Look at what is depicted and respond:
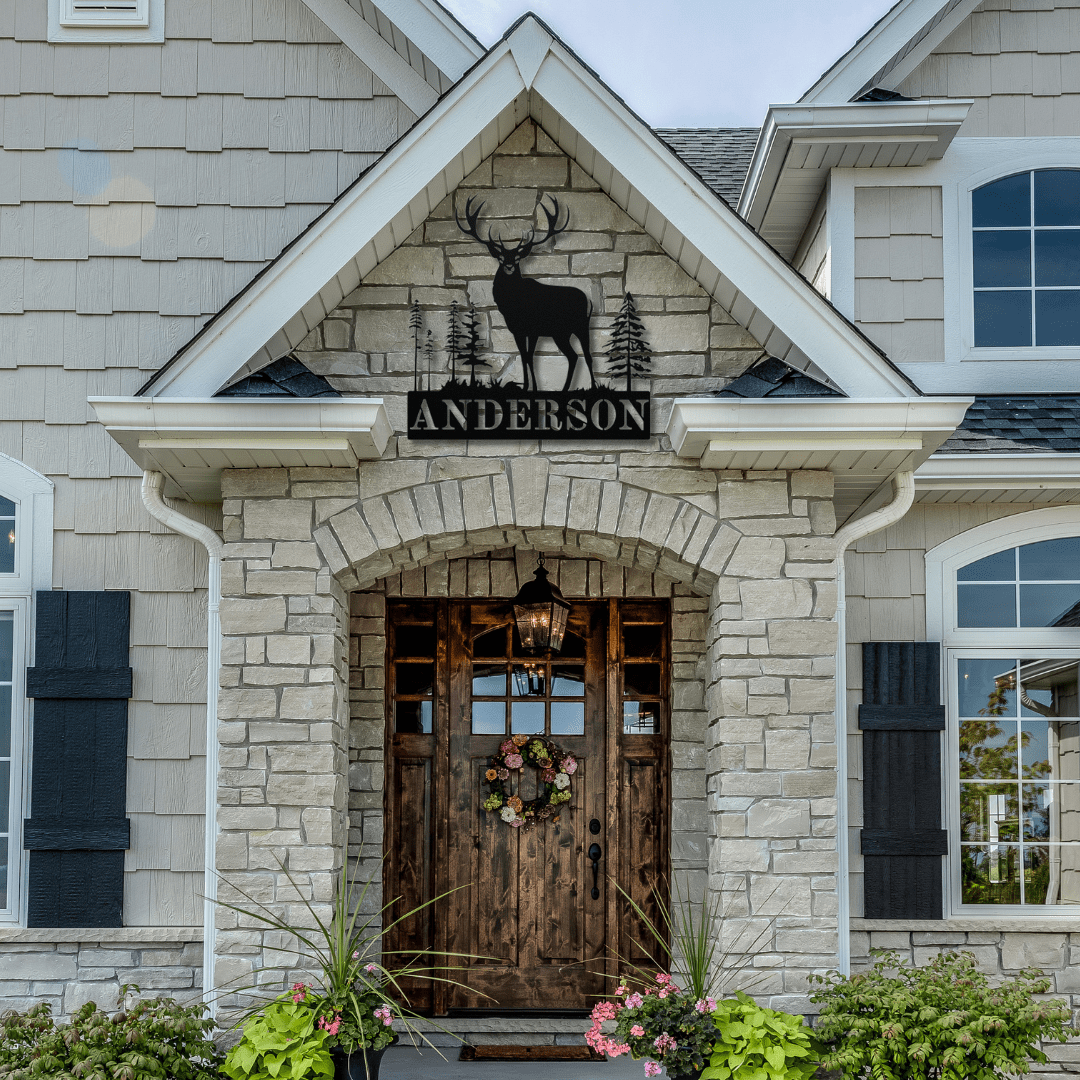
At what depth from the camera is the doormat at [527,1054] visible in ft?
19.8

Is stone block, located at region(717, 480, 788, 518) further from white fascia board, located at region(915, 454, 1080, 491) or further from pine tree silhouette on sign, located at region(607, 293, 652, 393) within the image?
white fascia board, located at region(915, 454, 1080, 491)

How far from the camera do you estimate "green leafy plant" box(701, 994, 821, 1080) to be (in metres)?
4.51

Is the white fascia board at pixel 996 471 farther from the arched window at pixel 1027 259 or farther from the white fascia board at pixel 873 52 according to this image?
the white fascia board at pixel 873 52

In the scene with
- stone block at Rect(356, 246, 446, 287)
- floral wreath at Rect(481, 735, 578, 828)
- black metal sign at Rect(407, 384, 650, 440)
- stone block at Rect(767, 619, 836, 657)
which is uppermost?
stone block at Rect(356, 246, 446, 287)

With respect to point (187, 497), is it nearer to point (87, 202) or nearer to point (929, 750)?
point (87, 202)

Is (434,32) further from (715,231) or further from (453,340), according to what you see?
(715,231)

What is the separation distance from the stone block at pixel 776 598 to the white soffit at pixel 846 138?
9.33 feet

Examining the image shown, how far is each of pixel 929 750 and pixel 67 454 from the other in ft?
15.5

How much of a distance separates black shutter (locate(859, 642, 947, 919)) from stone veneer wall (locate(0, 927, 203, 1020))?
3.41m

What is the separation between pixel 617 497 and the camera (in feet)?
16.6

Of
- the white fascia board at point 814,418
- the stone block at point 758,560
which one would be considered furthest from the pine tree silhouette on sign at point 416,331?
the stone block at point 758,560

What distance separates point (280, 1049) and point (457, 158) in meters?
3.60

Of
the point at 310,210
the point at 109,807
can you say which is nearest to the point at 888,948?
the point at 109,807

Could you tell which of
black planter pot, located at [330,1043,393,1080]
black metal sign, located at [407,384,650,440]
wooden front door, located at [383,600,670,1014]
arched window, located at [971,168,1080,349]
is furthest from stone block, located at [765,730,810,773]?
arched window, located at [971,168,1080,349]
